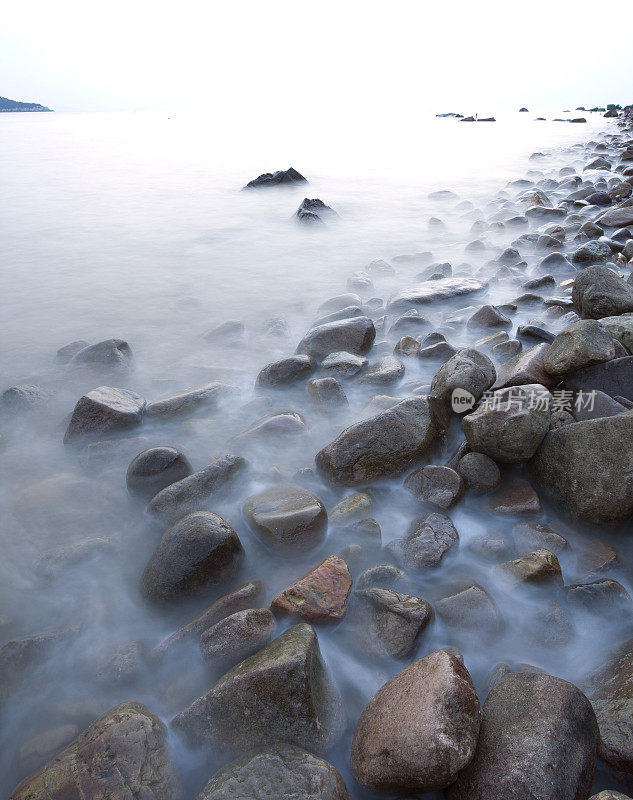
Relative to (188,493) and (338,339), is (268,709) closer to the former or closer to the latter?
(188,493)

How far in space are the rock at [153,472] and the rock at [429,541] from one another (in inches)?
45.0

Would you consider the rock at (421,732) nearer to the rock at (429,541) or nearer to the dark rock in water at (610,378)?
the rock at (429,541)

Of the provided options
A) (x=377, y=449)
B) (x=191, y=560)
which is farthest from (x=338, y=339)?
(x=191, y=560)

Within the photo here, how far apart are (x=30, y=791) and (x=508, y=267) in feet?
17.3

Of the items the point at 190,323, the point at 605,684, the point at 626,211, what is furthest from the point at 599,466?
the point at 626,211

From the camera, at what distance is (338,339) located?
11.8 feet

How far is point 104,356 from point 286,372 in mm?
1388

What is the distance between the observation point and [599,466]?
2061 mm

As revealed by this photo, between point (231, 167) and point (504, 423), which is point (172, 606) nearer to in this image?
point (504, 423)

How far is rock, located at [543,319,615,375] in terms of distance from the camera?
8.24 feet

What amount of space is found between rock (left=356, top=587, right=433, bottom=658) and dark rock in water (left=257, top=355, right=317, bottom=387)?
1.75 metres

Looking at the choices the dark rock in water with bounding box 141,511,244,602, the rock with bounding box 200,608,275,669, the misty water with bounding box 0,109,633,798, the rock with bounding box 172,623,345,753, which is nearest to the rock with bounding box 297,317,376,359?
the misty water with bounding box 0,109,633,798

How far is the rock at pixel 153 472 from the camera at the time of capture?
248cm

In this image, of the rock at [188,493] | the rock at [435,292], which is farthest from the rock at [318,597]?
the rock at [435,292]
